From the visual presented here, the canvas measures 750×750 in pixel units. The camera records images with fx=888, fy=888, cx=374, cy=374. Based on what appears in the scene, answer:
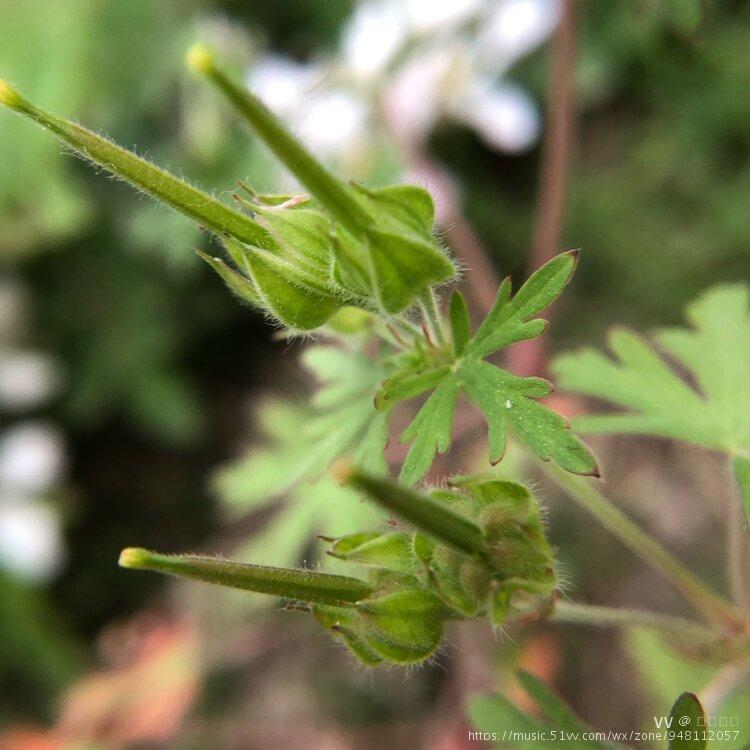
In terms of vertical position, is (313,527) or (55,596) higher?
(313,527)

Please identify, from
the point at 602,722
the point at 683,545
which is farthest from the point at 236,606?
the point at 683,545

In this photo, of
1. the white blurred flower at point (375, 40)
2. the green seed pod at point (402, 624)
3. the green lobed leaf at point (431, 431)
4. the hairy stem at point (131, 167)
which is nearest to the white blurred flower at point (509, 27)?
the white blurred flower at point (375, 40)

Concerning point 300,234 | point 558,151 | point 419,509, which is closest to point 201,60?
point 300,234

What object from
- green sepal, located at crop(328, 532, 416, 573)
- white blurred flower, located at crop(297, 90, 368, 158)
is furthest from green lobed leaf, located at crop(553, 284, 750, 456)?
white blurred flower, located at crop(297, 90, 368, 158)

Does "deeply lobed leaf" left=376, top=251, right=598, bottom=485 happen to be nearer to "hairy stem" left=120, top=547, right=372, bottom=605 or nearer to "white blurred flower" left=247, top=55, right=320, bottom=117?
"hairy stem" left=120, top=547, right=372, bottom=605

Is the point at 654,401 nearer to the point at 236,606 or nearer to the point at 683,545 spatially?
the point at 683,545

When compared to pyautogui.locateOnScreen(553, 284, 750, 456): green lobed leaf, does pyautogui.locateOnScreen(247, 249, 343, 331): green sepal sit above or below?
above

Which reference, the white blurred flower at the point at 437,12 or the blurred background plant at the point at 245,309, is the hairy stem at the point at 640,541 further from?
the white blurred flower at the point at 437,12
